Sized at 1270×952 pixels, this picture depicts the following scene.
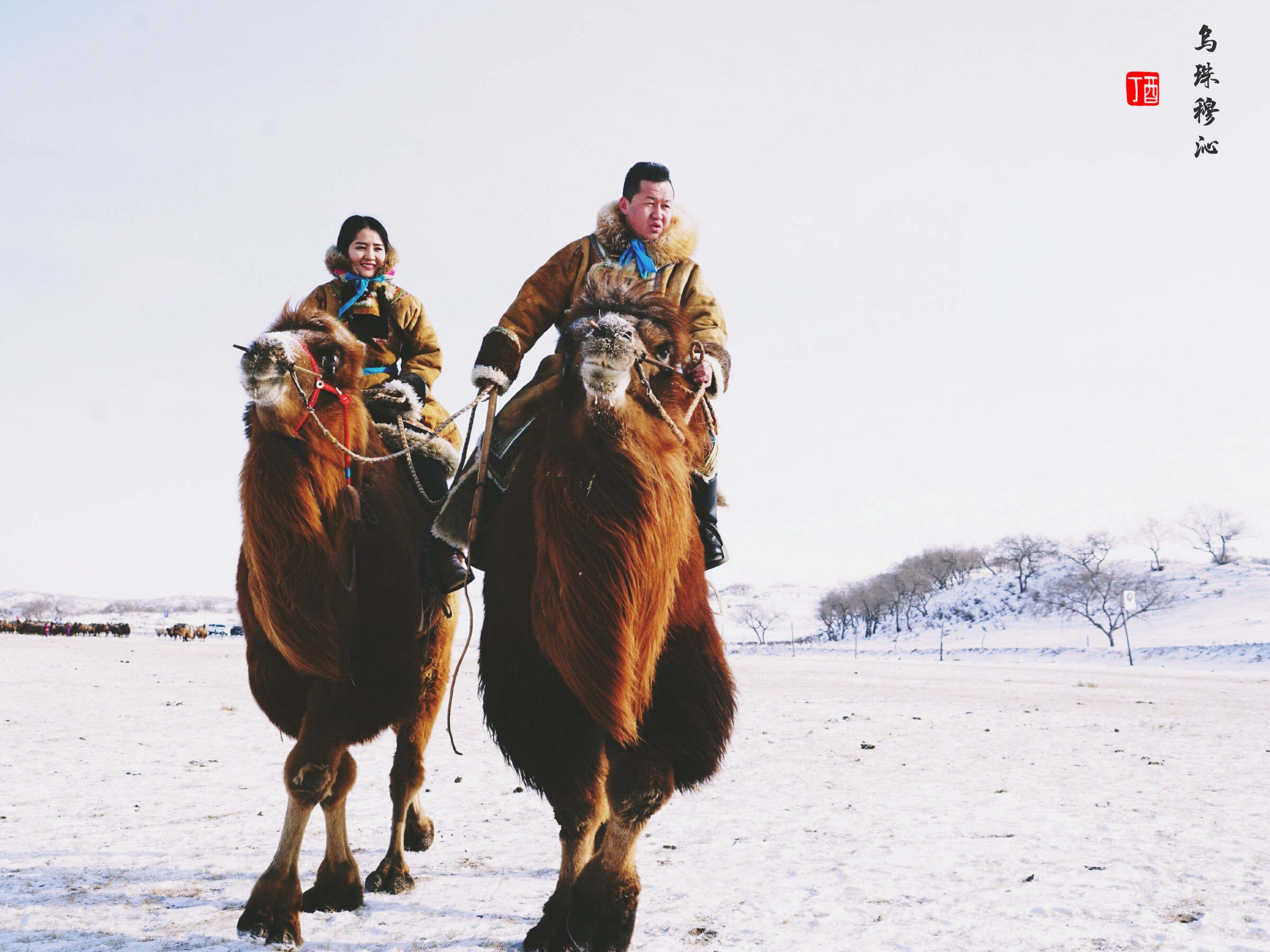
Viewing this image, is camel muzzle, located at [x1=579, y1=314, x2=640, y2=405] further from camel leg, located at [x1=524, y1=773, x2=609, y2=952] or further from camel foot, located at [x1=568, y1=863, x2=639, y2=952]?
camel foot, located at [x1=568, y1=863, x2=639, y2=952]

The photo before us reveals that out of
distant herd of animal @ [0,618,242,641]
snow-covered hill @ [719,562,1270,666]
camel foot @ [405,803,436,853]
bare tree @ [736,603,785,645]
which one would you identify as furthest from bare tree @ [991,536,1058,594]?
camel foot @ [405,803,436,853]

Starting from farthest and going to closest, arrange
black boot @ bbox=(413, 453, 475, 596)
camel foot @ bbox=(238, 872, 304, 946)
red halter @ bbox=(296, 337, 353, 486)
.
A: black boot @ bbox=(413, 453, 475, 596) < red halter @ bbox=(296, 337, 353, 486) < camel foot @ bbox=(238, 872, 304, 946)

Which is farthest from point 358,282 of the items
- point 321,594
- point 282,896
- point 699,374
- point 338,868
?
point 282,896

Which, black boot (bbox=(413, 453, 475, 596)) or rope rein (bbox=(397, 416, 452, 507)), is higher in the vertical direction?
rope rein (bbox=(397, 416, 452, 507))

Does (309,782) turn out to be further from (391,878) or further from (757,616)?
(757,616)

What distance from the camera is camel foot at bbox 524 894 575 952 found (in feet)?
10.0

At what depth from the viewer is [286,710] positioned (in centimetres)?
372

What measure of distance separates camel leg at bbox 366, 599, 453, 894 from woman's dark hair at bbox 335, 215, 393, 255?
2315 mm

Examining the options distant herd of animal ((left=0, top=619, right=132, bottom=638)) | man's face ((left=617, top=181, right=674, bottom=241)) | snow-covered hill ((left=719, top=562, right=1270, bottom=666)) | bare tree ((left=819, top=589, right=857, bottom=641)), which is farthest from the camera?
bare tree ((left=819, top=589, right=857, bottom=641))

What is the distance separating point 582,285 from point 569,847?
2.55 m

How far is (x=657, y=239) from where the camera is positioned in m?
4.09

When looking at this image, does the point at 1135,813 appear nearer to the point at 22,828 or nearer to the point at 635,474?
the point at 635,474

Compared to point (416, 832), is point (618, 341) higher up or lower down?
higher up

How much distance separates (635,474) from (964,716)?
12817 millimetres
